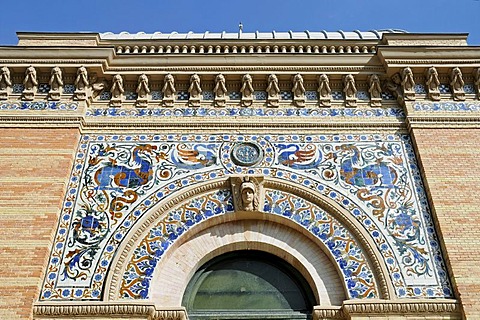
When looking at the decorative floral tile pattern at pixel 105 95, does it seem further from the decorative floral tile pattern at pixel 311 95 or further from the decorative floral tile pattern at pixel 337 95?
the decorative floral tile pattern at pixel 337 95

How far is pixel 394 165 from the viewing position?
7.51 metres

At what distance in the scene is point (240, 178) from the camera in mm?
7230

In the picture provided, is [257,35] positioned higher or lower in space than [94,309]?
higher

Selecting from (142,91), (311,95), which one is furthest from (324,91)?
(142,91)

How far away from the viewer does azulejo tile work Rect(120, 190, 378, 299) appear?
6461mm

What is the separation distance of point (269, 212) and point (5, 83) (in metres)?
4.35

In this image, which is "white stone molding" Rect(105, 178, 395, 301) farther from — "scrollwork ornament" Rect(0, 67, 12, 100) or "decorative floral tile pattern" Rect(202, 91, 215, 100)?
"scrollwork ornament" Rect(0, 67, 12, 100)

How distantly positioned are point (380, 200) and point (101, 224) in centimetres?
360

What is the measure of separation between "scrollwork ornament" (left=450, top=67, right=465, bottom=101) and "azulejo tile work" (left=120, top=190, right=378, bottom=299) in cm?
282

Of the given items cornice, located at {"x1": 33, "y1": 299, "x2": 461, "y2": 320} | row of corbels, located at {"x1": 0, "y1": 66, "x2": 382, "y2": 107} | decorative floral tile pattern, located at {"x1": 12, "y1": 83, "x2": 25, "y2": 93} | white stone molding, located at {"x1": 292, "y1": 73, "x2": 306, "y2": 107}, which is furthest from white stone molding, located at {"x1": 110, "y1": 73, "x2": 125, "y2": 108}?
cornice, located at {"x1": 33, "y1": 299, "x2": 461, "y2": 320}

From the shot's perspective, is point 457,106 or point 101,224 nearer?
point 101,224

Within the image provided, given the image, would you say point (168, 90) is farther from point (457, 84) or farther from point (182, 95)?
point (457, 84)

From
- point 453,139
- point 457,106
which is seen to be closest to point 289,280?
point 453,139

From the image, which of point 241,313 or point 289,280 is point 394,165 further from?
point 241,313
